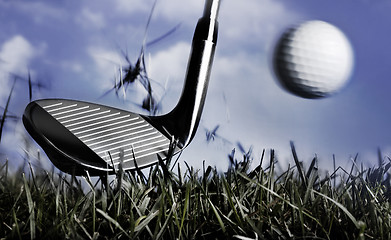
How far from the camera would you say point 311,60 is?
5.98 meters

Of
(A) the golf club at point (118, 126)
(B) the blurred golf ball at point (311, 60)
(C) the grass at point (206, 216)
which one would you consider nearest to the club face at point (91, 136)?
(A) the golf club at point (118, 126)

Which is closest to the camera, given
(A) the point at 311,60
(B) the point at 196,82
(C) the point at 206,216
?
(C) the point at 206,216

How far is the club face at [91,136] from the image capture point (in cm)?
191

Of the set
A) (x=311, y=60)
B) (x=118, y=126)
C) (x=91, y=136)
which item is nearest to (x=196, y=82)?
(x=118, y=126)

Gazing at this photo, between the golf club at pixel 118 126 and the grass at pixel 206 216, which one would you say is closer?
the grass at pixel 206 216

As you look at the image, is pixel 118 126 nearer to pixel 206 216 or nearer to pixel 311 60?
pixel 206 216

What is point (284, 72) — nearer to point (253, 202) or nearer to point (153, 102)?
point (153, 102)

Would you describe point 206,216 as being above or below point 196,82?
below

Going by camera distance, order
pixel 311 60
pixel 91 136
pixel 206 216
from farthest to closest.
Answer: pixel 311 60, pixel 91 136, pixel 206 216

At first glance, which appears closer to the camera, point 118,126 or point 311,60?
point 118,126

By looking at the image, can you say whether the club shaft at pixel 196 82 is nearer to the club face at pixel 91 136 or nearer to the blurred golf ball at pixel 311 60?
the club face at pixel 91 136

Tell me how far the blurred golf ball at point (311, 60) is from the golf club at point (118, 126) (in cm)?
371

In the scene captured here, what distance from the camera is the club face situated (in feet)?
6.25

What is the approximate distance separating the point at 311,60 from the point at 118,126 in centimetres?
438
